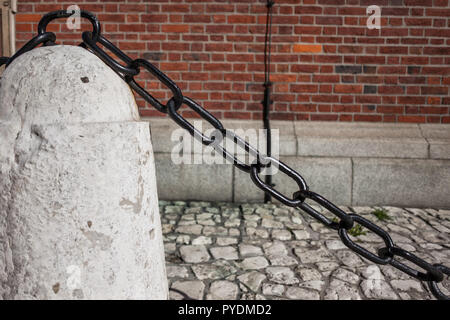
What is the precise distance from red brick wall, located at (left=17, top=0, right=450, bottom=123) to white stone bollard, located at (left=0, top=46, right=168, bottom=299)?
2.95 metres

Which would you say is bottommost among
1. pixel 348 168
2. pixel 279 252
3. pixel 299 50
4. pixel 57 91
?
pixel 279 252

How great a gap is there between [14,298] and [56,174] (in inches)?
14.1

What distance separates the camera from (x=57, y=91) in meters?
0.98

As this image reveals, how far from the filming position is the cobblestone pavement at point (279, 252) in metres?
2.19

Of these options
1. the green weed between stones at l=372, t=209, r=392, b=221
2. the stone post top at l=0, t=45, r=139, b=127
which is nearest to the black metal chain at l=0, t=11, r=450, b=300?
the stone post top at l=0, t=45, r=139, b=127

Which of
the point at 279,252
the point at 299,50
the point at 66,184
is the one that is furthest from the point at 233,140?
the point at 299,50

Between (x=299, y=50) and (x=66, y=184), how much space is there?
3.37 m

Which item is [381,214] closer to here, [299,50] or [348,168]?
[348,168]

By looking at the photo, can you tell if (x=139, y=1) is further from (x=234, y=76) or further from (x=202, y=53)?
(x=234, y=76)

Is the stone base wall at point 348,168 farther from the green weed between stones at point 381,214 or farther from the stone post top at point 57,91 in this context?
the stone post top at point 57,91

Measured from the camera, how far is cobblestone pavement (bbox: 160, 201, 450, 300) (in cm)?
219
